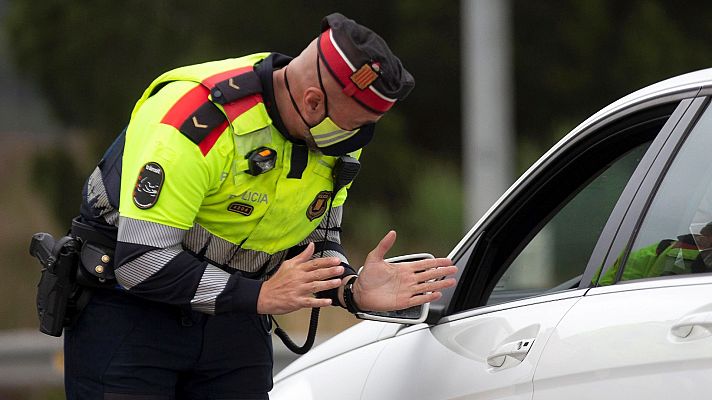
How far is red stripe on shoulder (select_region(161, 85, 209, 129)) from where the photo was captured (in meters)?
3.01

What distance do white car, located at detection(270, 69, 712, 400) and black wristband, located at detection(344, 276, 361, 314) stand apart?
0.38ft

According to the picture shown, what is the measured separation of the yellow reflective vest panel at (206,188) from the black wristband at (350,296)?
0.19 metres

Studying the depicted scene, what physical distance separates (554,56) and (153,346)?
739 cm

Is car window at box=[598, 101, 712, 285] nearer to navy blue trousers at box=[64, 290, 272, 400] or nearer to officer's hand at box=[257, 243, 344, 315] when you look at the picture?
officer's hand at box=[257, 243, 344, 315]

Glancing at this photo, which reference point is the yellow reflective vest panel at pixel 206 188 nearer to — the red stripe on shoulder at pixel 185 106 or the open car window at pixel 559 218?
the red stripe on shoulder at pixel 185 106

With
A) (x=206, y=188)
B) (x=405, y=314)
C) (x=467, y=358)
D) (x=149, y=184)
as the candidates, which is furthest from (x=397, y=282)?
(x=149, y=184)

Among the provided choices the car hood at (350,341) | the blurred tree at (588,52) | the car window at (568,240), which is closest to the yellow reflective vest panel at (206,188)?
the car hood at (350,341)

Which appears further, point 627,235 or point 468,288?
point 468,288

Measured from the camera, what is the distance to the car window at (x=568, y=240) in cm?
300

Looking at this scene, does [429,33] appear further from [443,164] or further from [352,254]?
[352,254]

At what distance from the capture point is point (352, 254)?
934 cm

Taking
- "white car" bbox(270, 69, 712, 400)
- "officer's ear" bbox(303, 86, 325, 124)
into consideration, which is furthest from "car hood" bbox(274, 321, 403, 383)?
"officer's ear" bbox(303, 86, 325, 124)

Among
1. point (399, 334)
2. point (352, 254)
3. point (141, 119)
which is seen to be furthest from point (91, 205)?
point (352, 254)

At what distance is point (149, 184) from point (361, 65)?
0.53 metres
